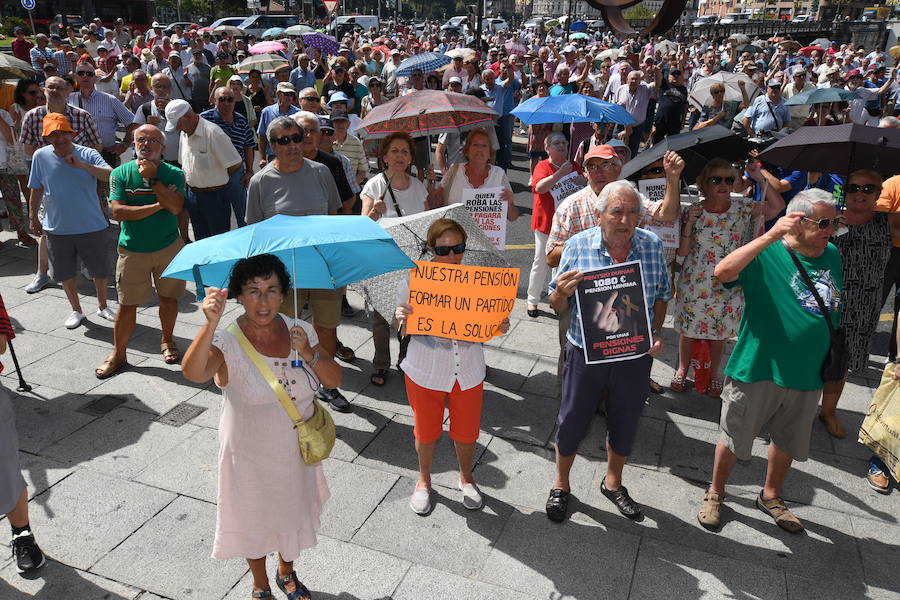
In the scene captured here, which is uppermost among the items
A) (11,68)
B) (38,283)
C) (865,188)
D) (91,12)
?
(91,12)

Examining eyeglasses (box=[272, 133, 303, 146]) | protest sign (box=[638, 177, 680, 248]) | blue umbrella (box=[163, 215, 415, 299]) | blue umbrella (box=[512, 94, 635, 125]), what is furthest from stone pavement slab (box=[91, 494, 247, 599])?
blue umbrella (box=[512, 94, 635, 125])

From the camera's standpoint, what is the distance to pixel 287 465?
10.5 ft

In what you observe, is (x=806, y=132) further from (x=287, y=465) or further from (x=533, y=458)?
(x=287, y=465)

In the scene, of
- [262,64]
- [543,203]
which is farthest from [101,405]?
[262,64]

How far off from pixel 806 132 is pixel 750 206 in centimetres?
90

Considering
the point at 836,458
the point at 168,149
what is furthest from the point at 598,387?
the point at 168,149

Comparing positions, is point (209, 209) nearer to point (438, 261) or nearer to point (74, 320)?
point (74, 320)

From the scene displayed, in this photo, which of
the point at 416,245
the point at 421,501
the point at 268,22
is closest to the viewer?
the point at 416,245

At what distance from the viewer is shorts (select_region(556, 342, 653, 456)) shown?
3.86 meters

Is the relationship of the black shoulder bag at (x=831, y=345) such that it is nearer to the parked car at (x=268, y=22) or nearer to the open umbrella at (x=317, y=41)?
the open umbrella at (x=317, y=41)

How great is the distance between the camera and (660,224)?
4.81m

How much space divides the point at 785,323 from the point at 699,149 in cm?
167

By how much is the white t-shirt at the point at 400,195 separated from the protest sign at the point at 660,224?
176 centimetres

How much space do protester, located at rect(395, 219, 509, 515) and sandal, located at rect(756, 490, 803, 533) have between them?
1811mm
